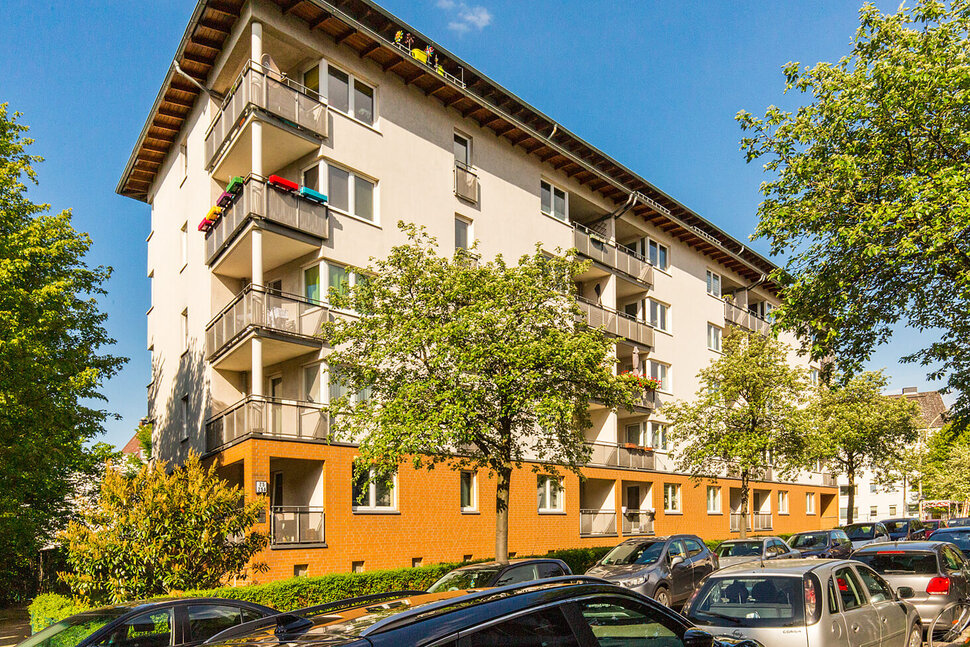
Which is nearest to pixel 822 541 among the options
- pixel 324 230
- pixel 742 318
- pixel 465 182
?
pixel 465 182

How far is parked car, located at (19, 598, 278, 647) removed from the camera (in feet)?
26.8

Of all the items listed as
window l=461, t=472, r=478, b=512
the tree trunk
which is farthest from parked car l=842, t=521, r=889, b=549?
the tree trunk

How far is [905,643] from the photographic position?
9.45 meters

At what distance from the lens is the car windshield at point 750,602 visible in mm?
8016

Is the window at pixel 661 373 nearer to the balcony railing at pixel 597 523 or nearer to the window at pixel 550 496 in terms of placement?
the balcony railing at pixel 597 523

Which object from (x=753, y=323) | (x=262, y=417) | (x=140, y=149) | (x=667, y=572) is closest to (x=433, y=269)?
(x=262, y=417)

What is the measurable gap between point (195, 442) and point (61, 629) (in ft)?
53.2

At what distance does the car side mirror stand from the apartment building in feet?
50.3

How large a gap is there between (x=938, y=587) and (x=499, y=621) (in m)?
10.8

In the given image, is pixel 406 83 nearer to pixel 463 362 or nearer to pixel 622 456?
pixel 463 362

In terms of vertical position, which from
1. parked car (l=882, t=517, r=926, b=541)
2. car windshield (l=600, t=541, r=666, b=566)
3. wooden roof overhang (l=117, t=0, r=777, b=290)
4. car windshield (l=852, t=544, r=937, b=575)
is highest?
wooden roof overhang (l=117, t=0, r=777, b=290)

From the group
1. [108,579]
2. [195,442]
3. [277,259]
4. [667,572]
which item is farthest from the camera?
[195,442]

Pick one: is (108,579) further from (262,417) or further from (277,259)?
(277,259)

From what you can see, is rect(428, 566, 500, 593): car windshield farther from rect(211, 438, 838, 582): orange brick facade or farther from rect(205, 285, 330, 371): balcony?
rect(205, 285, 330, 371): balcony
